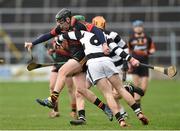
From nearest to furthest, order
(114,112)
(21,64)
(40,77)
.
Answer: (114,112), (40,77), (21,64)

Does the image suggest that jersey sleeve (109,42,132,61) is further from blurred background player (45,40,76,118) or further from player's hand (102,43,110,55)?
blurred background player (45,40,76,118)

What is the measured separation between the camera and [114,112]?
43.1 ft

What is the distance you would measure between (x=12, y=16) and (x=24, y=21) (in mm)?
741

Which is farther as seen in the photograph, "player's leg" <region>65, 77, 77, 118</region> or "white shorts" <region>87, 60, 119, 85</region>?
"player's leg" <region>65, 77, 77, 118</region>

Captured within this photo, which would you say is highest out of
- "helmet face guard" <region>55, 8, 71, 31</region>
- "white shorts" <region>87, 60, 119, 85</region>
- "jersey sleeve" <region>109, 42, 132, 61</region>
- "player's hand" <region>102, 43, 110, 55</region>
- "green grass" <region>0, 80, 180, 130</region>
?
"helmet face guard" <region>55, 8, 71, 31</region>

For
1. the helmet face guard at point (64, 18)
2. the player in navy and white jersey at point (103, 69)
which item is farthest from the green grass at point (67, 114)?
the helmet face guard at point (64, 18)

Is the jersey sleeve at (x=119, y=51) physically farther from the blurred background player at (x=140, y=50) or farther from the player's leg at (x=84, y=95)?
the blurred background player at (x=140, y=50)

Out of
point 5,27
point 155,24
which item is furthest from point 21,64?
point 155,24

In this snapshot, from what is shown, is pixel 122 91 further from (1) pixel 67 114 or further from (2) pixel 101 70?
(1) pixel 67 114

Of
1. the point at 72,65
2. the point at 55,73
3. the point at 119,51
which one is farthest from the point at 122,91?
the point at 55,73

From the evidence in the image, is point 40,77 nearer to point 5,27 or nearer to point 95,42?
point 5,27

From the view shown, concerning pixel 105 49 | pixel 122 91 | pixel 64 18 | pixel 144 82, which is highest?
pixel 64 18

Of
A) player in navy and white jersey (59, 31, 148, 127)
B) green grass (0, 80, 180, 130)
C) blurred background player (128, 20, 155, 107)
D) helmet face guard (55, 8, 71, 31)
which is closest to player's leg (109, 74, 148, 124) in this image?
player in navy and white jersey (59, 31, 148, 127)

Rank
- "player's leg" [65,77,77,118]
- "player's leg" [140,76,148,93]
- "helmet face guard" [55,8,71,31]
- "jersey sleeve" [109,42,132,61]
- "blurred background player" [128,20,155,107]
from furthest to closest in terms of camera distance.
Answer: "blurred background player" [128,20,155,107], "player's leg" [140,76,148,93], "player's leg" [65,77,77,118], "helmet face guard" [55,8,71,31], "jersey sleeve" [109,42,132,61]
